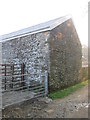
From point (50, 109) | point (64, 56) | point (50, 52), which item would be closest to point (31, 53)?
point (50, 52)

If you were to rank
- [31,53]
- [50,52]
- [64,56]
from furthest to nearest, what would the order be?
1. [64,56]
2. [31,53]
3. [50,52]

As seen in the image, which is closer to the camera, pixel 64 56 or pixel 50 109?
pixel 50 109

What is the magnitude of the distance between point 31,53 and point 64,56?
229cm

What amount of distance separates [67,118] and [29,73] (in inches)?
200

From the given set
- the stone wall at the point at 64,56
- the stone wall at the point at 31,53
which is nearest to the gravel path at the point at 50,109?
the stone wall at the point at 64,56

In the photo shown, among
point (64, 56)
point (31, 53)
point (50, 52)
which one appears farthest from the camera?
point (64, 56)

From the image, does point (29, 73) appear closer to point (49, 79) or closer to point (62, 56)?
point (49, 79)

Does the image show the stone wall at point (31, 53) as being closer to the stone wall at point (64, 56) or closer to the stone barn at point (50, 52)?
the stone barn at point (50, 52)

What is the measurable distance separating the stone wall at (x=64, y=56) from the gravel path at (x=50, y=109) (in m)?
1.77

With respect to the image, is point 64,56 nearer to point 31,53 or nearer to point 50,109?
point 31,53

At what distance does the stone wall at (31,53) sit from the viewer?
31.2 ft

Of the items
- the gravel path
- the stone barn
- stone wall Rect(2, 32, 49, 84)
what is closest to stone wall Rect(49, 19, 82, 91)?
the stone barn

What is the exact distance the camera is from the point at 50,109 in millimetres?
6574

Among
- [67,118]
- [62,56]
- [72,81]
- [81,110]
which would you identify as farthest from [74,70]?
[67,118]
